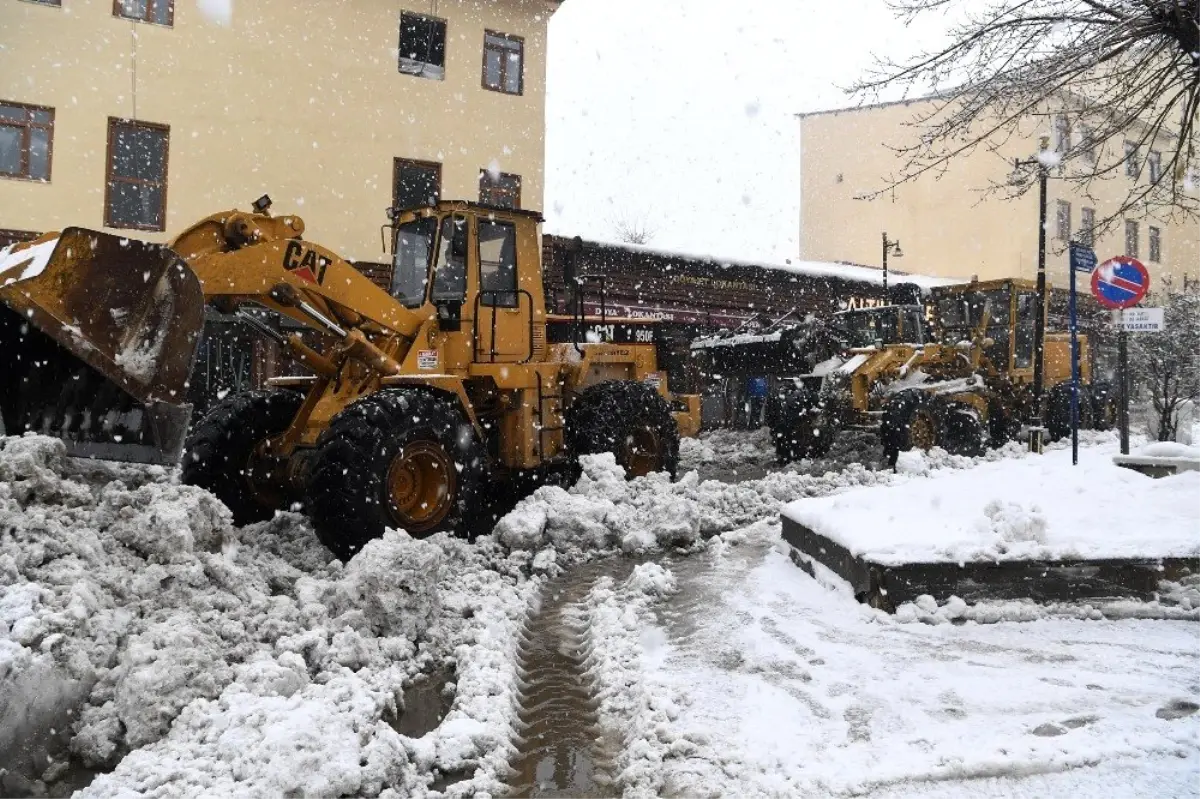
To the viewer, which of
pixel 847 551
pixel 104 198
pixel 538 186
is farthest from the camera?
pixel 538 186

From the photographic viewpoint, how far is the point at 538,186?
17922mm

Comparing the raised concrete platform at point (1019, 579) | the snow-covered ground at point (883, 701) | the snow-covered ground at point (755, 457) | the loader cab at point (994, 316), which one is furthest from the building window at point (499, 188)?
the raised concrete platform at point (1019, 579)

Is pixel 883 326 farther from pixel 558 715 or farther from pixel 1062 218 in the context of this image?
pixel 1062 218

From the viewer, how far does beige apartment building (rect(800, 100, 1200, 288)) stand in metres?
29.5

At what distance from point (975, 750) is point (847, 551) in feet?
6.82

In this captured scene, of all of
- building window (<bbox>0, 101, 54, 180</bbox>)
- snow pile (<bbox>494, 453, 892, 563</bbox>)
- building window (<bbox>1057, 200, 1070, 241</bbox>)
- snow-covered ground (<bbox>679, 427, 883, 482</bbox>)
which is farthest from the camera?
building window (<bbox>1057, 200, 1070, 241</bbox>)

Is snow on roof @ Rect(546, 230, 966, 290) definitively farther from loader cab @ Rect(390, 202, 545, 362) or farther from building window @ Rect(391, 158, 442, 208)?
loader cab @ Rect(390, 202, 545, 362)

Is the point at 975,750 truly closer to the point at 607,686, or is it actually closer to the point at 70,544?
the point at 607,686

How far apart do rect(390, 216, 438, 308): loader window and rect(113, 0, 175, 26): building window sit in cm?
964

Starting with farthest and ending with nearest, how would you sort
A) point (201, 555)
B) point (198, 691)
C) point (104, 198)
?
point (104, 198)
point (201, 555)
point (198, 691)

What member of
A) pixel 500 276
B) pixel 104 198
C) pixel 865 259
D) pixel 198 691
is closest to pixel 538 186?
pixel 104 198

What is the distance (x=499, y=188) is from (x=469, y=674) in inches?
567

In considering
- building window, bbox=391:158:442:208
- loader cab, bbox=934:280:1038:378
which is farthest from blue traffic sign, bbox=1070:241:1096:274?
building window, bbox=391:158:442:208

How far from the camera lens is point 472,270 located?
302 inches
